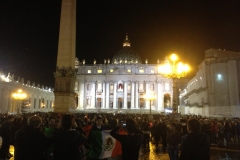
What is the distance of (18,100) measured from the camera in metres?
45.0

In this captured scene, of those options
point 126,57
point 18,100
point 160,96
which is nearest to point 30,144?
point 18,100

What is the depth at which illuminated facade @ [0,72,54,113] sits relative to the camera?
39.4 m

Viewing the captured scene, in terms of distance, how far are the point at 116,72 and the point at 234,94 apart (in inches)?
1968

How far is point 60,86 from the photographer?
19.4 meters

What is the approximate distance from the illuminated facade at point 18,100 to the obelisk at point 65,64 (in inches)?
919

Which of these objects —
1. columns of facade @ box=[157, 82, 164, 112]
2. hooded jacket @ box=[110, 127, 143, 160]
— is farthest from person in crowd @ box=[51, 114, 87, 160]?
columns of facade @ box=[157, 82, 164, 112]

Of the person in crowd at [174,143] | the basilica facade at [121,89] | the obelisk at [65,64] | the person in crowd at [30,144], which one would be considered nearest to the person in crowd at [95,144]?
the person in crowd at [30,144]

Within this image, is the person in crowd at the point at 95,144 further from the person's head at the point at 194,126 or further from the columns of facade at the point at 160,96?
the columns of facade at the point at 160,96

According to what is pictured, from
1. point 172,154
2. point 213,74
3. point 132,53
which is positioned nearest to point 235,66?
point 213,74

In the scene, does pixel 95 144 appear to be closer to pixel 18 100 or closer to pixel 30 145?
pixel 30 145

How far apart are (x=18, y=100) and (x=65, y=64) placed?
29.5m

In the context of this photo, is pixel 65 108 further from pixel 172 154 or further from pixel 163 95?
pixel 163 95

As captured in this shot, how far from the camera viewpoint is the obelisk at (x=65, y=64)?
1908 cm

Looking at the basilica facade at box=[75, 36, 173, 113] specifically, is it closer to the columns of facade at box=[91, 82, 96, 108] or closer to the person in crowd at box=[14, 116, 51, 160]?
the columns of facade at box=[91, 82, 96, 108]
